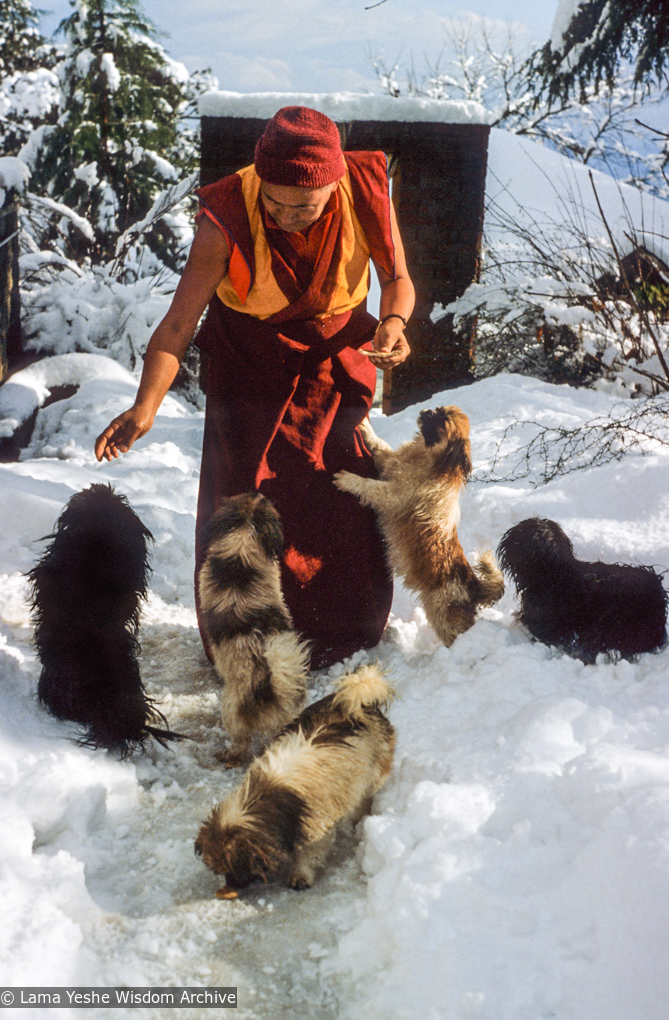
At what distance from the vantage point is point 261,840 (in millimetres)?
2240

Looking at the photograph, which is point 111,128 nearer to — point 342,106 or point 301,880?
point 342,106

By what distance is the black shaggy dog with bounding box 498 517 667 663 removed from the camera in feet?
10.9

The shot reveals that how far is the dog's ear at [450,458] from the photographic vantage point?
3.51 meters

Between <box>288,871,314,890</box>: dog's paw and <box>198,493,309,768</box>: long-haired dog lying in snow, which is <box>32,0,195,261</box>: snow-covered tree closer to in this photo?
<box>198,493,309,768</box>: long-haired dog lying in snow

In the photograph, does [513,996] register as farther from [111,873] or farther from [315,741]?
[111,873]

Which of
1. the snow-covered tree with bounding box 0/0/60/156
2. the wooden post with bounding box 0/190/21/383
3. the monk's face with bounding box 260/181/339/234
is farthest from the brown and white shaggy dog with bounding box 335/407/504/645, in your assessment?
the snow-covered tree with bounding box 0/0/60/156

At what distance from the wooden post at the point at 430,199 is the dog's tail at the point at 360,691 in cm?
623

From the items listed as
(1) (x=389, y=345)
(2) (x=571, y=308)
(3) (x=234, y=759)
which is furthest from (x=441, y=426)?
(2) (x=571, y=308)

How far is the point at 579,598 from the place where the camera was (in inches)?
134

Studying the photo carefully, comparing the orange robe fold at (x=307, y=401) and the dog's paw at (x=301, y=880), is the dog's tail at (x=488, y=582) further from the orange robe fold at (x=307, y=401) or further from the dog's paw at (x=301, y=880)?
the dog's paw at (x=301, y=880)

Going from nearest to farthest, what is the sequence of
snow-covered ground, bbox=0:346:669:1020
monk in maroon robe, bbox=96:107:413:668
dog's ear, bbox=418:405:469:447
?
snow-covered ground, bbox=0:346:669:1020, monk in maroon robe, bbox=96:107:413:668, dog's ear, bbox=418:405:469:447

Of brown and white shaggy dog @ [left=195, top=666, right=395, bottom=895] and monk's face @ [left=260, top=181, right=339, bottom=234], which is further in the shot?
monk's face @ [left=260, top=181, right=339, bottom=234]

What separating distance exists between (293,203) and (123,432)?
111 cm

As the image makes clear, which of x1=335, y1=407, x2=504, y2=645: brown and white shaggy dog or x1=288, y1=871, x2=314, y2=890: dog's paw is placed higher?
x1=335, y1=407, x2=504, y2=645: brown and white shaggy dog
